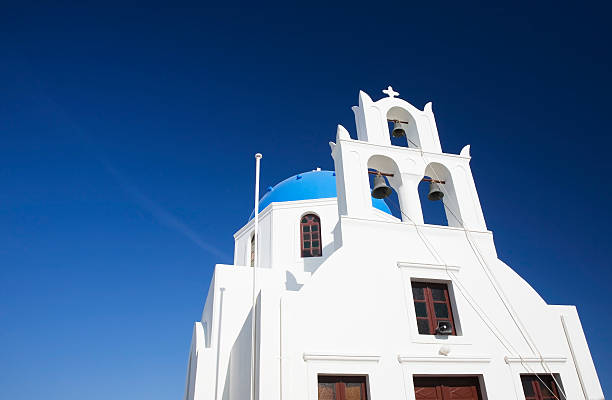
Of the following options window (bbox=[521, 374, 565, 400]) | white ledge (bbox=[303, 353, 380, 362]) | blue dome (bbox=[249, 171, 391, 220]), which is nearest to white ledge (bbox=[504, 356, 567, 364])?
window (bbox=[521, 374, 565, 400])

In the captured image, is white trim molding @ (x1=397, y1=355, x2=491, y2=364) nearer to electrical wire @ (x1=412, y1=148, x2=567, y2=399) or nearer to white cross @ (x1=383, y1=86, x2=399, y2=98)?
electrical wire @ (x1=412, y1=148, x2=567, y2=399)

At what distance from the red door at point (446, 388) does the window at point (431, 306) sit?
89 cm

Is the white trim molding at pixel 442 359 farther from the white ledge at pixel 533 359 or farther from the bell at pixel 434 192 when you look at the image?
the bell at pixel 434 192

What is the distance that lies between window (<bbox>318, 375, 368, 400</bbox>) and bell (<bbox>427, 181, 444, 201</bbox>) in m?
5.00

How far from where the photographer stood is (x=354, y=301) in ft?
27.1

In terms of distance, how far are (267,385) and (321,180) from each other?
35.8 feet

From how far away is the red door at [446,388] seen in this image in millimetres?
7945

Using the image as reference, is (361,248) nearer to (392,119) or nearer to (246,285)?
(246,285)

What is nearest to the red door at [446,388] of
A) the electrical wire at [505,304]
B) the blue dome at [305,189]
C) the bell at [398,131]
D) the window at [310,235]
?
the electrical wire at [505,304]

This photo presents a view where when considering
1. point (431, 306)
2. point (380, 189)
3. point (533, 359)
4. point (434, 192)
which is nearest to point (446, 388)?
point (431, 306)

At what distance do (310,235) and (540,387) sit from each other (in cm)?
850

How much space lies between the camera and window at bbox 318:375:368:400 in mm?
7402

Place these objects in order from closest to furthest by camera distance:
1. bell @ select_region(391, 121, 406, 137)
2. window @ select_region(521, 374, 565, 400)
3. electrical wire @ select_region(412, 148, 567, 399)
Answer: window @ select_region(521, 374, 565, 400)
electrical wire @ select_region(412, 148, 567, 399)
bell @ select_region(391, 121, 406, 137)

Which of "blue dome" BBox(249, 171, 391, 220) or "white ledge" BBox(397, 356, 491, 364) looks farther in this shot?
"blue dome" BBox(249, 171, 391, 220)
